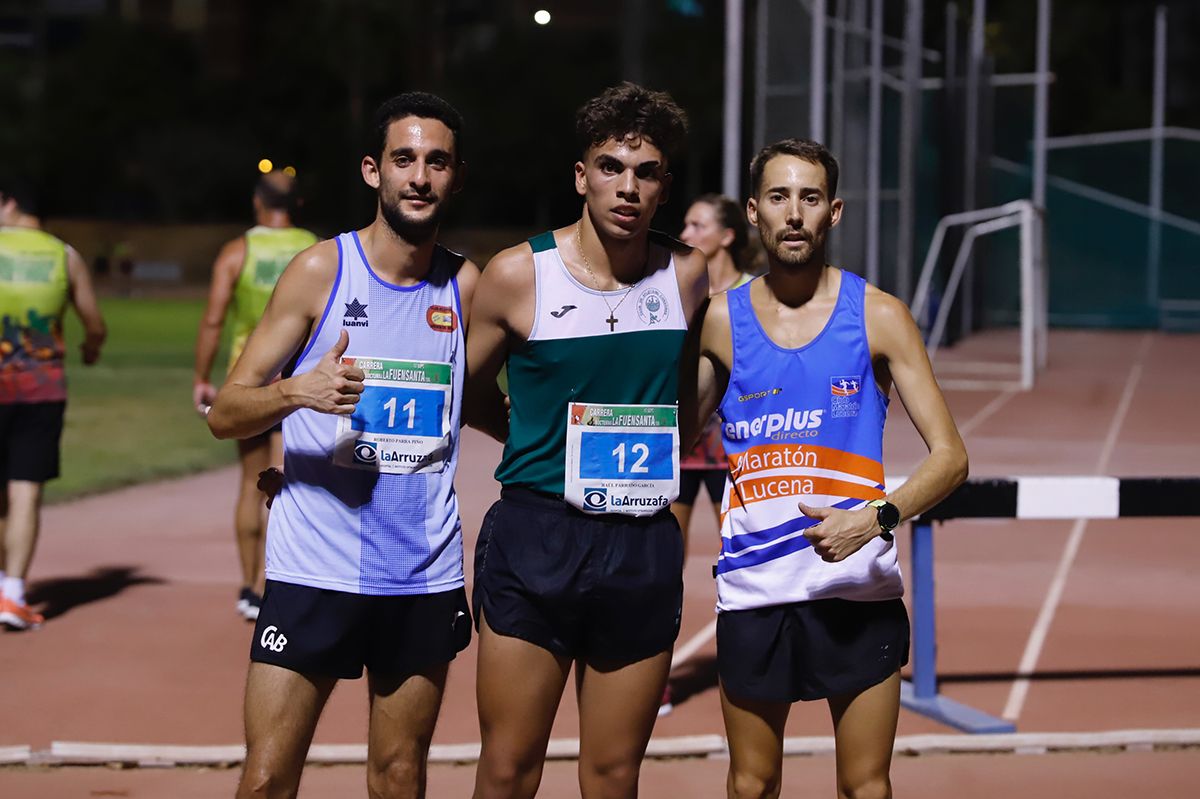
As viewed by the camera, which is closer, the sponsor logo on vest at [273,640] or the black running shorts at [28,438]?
the sponsor logo on vest at [273,640]

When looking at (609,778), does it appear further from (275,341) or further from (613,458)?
(275,341)

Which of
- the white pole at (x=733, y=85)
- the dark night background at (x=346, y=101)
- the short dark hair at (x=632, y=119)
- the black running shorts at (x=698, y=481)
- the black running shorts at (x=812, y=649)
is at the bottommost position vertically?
the black running shorts at (x=812, y=649)

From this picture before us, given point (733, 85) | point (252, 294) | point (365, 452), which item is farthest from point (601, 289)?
point (733, 85)

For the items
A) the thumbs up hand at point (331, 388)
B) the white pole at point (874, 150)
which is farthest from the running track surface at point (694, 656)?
the white pole at point (874, 150)

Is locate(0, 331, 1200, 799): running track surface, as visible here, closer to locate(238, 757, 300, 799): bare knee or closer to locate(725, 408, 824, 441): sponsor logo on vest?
locate(238, 757, 300, 799): bare knee

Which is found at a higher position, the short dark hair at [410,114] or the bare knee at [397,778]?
the short dark hair at [410,114]

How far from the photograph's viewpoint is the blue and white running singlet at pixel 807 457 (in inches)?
172

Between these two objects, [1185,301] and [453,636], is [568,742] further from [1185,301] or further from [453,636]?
[1185,301]

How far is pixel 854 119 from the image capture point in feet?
87.8

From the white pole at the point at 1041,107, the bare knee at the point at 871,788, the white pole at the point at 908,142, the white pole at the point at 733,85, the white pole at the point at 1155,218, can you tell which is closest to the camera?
the bare knee at the point at 871,788

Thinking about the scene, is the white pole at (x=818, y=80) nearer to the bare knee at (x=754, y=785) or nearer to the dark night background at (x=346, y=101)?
the bare knee at (x=754, y=785)

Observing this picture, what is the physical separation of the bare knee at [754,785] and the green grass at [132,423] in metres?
10.5

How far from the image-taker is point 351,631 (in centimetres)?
438

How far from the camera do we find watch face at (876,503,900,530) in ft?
13.5
